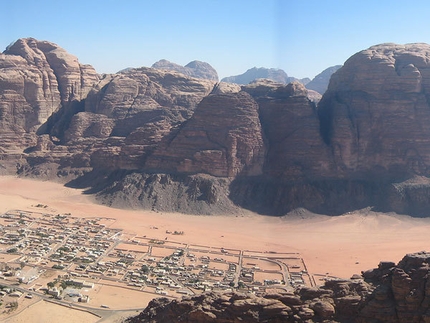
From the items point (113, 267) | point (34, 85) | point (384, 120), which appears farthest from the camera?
point (34, 85)

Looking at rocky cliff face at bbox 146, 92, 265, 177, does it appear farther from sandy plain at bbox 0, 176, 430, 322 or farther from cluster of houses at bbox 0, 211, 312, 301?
cluster of houses at bbox 0, 211, 312, 301

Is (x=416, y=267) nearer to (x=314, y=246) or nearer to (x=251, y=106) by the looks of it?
(x=314, y=246)

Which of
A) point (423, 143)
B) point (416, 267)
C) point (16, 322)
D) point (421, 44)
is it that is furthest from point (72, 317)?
point (421, 44)

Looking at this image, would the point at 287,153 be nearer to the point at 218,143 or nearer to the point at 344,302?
the point at 218,143

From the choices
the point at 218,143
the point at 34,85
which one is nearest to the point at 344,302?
the point at 218,143

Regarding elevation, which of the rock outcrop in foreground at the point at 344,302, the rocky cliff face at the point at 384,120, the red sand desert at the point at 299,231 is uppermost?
the rocky cliff face at the point at 384,120

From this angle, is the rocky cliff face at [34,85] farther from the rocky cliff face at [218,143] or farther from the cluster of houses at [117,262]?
the cluster of houses at [117,262]

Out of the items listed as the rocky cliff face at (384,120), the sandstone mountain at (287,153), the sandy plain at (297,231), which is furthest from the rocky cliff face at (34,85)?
the rocky cliff face at (384,120)
